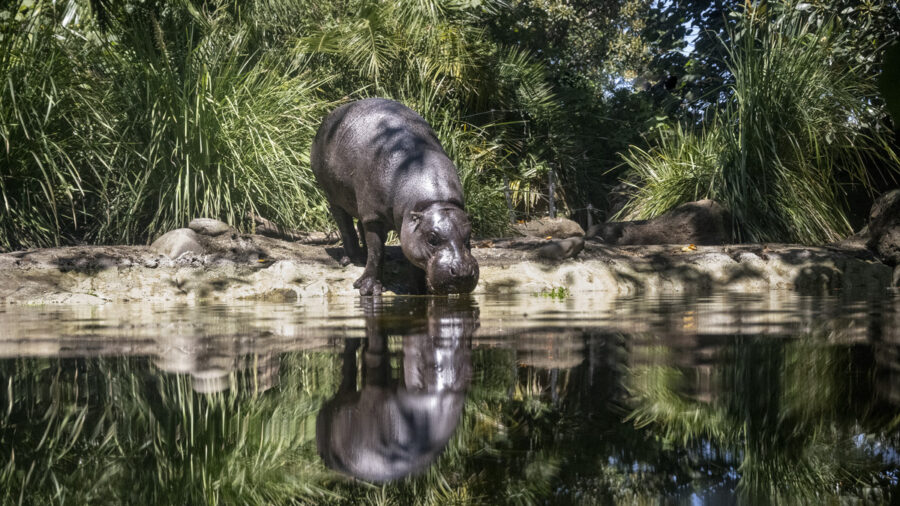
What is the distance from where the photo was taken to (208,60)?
9.95 meters

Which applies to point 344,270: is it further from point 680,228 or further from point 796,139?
point 796,139

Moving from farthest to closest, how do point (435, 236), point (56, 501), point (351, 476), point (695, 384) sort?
1. point (435, 236)
2. point (695, 384)
3. point (351, 476)
4. point (56, 501)

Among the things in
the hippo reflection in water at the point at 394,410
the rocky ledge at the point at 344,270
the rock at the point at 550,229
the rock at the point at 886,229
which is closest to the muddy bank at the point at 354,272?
the rocky ledge at the point at 344,270

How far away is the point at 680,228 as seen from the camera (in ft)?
31.9

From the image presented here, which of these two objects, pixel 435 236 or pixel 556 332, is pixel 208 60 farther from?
pixel 556 332

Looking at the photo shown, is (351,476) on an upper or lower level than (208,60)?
lower

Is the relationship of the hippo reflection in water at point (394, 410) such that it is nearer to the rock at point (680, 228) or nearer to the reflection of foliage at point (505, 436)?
the reflection of foliage at point (505, 436)

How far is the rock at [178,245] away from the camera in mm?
7406

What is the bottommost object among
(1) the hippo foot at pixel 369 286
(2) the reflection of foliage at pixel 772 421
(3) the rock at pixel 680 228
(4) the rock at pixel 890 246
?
(2) the reflection of foliage at pixel 772 421

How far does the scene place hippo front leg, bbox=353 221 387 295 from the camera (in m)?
6.71

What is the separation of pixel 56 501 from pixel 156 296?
18.9 feet

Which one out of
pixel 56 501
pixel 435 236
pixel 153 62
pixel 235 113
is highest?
pixel 153 62

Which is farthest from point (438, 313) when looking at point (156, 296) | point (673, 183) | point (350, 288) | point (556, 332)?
point (673, 183)

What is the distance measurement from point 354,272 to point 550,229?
5578 millimetres
